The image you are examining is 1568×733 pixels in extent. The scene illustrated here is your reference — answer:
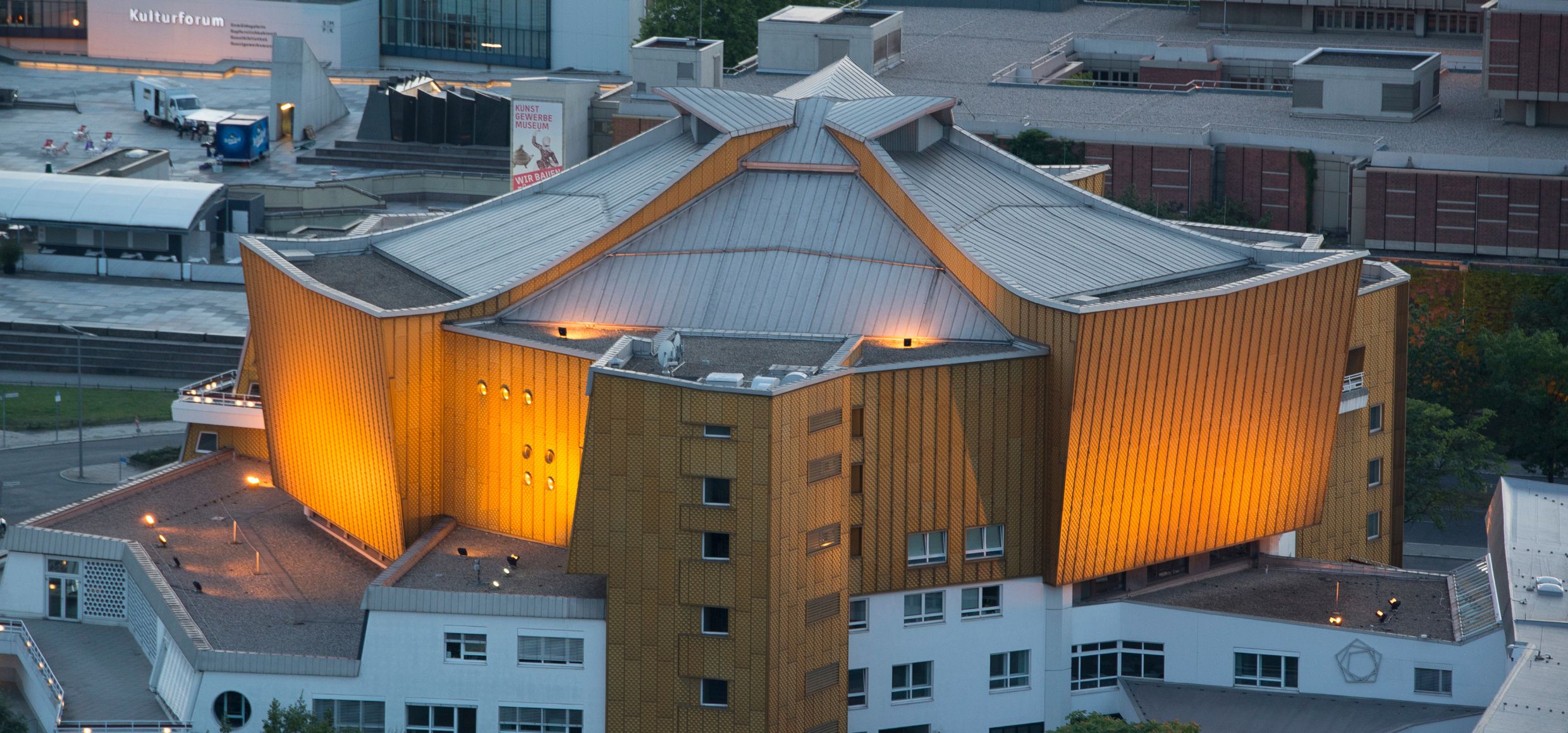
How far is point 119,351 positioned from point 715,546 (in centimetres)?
6797

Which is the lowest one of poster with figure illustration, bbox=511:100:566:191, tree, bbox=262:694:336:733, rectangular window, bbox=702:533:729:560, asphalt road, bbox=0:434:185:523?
tree, bbox=262:694:336:733

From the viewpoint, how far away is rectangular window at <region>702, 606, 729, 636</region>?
257 ft

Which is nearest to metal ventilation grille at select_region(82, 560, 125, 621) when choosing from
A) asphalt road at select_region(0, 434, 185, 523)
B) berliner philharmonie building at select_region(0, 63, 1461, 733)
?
berliner philharmonie building at select_region(0, 63, 1461, 733)

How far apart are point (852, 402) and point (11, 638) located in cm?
3140

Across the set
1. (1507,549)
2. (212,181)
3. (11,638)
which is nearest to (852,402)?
(1507,549)

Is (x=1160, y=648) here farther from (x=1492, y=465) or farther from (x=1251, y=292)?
(x=1492, y=465)

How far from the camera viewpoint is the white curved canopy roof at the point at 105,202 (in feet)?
490

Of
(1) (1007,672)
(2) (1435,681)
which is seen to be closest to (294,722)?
(1) (1007,672)

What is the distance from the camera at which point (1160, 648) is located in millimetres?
86250

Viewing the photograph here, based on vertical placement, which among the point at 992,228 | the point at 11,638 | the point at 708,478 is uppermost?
the point at 992,228

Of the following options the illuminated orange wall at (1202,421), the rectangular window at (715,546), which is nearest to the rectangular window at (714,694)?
the rectangular window at (715,546)

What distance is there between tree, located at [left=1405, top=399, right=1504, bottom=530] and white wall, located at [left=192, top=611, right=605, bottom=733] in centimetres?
4249

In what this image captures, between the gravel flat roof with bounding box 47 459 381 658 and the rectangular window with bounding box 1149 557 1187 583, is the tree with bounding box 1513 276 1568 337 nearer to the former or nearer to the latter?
the rectangular window with bounding box 1149 557 1187 583

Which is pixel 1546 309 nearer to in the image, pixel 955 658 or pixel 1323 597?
pixel 1323 597
